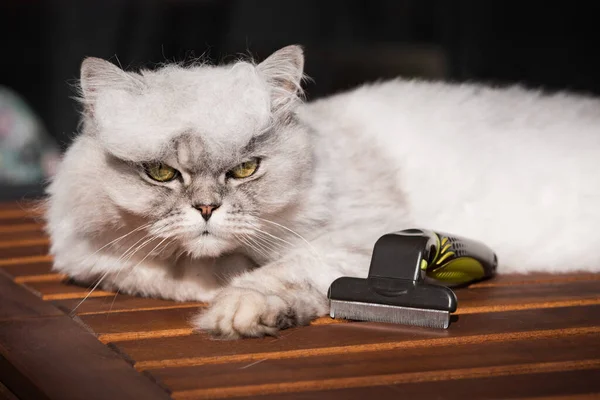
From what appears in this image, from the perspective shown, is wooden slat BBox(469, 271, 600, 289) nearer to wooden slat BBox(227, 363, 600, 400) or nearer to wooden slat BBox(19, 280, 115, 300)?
wooden slat BBox(227, 363, 600, 400)

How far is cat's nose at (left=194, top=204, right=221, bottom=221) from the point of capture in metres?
1.76

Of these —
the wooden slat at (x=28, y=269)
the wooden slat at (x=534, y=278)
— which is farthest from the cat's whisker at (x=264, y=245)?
the wooden slat at (x=28, y=269)

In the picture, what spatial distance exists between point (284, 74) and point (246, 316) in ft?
1.94

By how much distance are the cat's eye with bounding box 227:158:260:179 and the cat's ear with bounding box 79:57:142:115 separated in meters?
A: 0.27

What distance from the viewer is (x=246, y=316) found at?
167 cm

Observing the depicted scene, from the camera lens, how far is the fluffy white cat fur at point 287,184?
69.7 inches

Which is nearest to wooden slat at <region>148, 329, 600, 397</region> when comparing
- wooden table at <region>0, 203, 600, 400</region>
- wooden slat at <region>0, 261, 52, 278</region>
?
wooden table at <region>0, 203, 600, 400</region>

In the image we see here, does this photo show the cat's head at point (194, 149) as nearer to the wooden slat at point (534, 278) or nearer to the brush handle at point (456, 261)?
the brush handle at point (456, 261)

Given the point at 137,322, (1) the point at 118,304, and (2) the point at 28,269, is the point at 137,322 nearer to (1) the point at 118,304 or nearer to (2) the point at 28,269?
(1) the point at 118,304

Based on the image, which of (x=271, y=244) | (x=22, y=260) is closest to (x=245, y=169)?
(x=271, y=244)

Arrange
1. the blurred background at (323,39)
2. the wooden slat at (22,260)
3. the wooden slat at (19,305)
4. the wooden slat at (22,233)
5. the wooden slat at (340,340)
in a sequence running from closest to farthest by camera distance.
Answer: the wooden slat at (340,340), the wooden slat at (19,305), the wooden slat at (22,260), the wooden slat at (22,233), the blurred background at (323,39)

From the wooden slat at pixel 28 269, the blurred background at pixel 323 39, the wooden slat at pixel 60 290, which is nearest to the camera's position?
the wooden slat at pixel 60 290

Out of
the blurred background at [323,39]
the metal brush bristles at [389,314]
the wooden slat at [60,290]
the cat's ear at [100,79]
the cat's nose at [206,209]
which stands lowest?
the wooden slat at [60,290]

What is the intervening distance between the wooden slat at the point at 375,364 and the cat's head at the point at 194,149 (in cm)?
39
